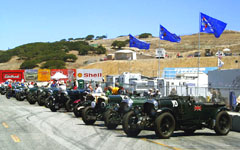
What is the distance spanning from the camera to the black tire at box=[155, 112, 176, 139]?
11.9 meters

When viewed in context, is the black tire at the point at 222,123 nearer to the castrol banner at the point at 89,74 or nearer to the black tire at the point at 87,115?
the black tire at the point at 87,115

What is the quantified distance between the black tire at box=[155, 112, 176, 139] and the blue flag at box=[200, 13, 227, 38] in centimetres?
2158

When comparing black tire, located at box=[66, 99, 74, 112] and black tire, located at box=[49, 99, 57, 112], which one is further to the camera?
black tire, located at box=[49, 99, 57, 112]

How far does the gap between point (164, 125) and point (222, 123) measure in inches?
108

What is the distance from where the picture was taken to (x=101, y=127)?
15.7 m

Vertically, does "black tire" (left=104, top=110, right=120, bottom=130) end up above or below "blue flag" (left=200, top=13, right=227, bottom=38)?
below

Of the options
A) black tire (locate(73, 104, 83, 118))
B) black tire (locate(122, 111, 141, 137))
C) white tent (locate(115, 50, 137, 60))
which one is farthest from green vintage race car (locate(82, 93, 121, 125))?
white tent (locate(115, 50, 137, 60))

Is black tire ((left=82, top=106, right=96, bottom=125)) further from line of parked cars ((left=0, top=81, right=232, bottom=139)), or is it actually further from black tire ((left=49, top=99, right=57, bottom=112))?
black tire ((left=49, top=99, right=57, bottom=112))

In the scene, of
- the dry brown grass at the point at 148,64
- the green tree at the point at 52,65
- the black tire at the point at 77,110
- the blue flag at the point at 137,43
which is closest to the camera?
the black tire at the point at 77,110

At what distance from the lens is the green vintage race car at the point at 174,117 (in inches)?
480

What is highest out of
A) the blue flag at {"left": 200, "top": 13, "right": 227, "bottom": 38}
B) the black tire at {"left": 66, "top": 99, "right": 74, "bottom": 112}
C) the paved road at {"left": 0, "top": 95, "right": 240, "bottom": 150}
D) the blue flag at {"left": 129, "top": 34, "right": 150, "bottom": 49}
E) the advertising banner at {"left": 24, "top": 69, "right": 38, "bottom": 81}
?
the blue flag at {"left": 200, "top": 13, "right": 227, "bottom": 38}

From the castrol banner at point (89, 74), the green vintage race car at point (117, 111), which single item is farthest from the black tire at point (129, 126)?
the castrol banner at point (89, 74)

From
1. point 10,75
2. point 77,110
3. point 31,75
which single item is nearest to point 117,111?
point 77,110

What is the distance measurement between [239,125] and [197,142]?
13.5 feet
